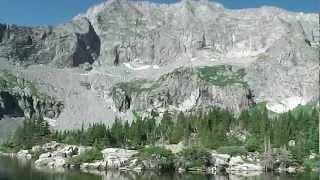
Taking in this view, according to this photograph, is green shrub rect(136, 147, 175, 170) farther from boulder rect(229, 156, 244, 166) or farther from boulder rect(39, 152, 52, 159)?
boulder rect(39, 152, 52, 159)

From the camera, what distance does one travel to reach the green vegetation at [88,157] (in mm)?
146125

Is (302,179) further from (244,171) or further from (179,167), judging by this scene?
(179,167)

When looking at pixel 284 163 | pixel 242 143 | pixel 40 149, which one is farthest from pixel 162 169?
pixel 40 149

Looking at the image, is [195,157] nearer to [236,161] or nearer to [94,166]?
[236,161]

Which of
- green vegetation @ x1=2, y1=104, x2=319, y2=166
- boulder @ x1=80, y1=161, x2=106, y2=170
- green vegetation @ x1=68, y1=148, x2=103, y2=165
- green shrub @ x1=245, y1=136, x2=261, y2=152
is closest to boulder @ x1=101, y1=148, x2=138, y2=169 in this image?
boulder @ x1=80, y1=161, x2=106, y2=170

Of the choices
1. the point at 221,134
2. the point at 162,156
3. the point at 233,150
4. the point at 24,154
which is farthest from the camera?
the point at 24,154

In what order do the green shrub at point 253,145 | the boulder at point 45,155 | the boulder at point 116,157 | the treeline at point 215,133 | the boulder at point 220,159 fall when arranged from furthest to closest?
the treeline at point 215,133 → the boulder at point 45,155 → the green shrub at point 253,145 → the boulder at point 220,159 → the boulder at point 116,157

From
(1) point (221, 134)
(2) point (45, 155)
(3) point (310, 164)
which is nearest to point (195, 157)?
(3) point (310, 164)

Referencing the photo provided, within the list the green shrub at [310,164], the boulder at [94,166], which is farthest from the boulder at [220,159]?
the boulder at [94,166]

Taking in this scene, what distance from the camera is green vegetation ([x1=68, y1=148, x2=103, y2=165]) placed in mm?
146125

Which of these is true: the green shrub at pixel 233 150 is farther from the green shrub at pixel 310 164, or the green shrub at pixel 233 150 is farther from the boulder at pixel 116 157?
the boulder at pixel 116 157

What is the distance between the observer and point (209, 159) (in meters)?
142

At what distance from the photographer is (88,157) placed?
481 ft

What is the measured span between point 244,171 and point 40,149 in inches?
2801
